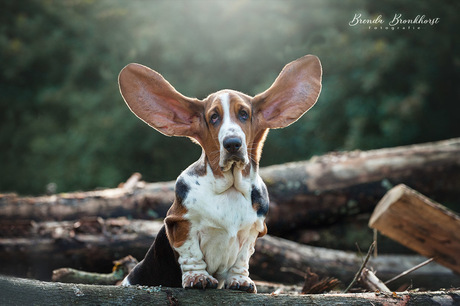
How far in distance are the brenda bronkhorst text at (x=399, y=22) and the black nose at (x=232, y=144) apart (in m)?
6.90

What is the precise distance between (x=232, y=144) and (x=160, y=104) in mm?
595

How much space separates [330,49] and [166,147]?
12.9ft

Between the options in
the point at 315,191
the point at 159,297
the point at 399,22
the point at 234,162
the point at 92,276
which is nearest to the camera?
the point at 159,297

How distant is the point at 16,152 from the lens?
12.0m

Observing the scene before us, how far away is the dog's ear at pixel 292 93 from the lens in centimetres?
303

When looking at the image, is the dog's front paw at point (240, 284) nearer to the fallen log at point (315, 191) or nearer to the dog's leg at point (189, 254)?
the dog's leg at point (189, 254)

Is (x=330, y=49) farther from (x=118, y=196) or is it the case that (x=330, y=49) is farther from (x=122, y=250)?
(x=122, y=250)

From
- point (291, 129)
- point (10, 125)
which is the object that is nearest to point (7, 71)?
point (10, 125)

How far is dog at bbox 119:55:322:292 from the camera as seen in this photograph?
2.78 metres

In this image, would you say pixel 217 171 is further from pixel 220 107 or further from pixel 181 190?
pixel 220 107

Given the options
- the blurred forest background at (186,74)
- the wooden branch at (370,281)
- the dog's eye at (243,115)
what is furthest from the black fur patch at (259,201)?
the blurred forest background at (186,74)

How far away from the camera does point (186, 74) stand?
1107 cm

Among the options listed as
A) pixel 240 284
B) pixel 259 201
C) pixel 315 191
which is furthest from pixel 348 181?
pixel 240 284

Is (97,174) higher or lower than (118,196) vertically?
higher
